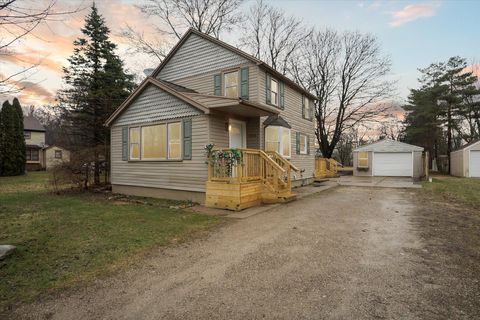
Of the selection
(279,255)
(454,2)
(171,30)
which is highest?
(171,30)

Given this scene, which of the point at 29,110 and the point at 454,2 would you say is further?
the point at 29,110

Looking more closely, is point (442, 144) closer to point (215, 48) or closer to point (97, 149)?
point (215, 48)

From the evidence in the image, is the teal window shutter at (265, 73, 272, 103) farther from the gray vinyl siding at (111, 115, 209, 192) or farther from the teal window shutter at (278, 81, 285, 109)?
the gray vinyl siding at (111, 115, 209, 192)

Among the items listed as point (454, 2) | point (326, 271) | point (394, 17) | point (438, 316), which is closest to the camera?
point (438, 316)

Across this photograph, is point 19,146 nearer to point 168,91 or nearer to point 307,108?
point 168,91

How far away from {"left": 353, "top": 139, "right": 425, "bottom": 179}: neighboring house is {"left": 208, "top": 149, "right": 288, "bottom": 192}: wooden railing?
1725 centimetres

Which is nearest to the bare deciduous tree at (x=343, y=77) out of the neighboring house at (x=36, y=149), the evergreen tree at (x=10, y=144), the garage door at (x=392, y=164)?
the garage door at (x=392, y=164)

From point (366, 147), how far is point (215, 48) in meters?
17.7

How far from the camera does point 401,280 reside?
11.4ft

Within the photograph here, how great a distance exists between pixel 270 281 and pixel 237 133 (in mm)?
8393

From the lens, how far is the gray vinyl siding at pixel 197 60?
1207 centimetres

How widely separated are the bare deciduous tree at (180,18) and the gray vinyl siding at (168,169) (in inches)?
452

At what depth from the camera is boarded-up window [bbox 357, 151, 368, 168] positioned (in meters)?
24.6

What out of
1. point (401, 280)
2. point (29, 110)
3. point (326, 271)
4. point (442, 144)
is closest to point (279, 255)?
point (326, 271)
